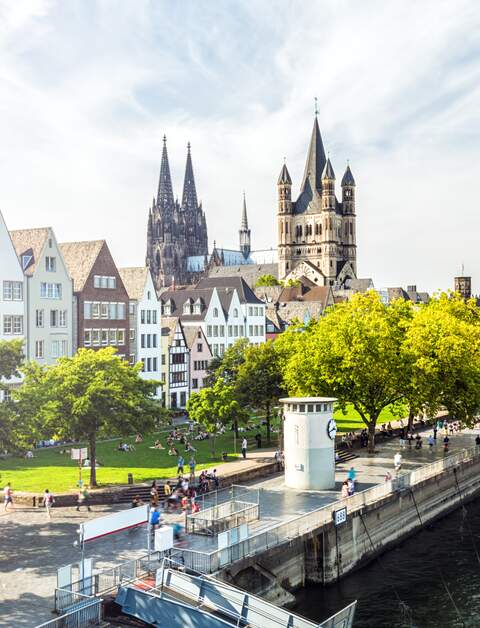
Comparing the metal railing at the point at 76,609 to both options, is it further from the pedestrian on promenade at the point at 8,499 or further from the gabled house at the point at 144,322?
the gabled house at the point at 144,322

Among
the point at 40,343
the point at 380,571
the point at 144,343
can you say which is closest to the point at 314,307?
the point at 144,343

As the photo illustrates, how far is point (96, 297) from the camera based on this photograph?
72625mm

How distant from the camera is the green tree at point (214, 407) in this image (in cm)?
5478

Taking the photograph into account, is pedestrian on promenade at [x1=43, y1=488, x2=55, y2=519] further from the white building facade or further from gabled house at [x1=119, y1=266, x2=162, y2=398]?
gabled house at [x1=119, y1=266, x2=162, y2=398]

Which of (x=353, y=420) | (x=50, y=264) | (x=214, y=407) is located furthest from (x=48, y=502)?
(x=353, y=420)

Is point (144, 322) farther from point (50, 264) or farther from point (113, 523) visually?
point (113, 523)

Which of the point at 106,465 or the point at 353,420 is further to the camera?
the point at 353,420

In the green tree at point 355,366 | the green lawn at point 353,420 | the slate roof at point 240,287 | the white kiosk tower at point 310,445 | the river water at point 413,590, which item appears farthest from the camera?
the slate roof at point 240,287

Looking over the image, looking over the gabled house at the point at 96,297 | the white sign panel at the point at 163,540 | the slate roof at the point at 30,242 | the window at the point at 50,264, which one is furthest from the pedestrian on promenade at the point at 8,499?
the gabled house at the point at 96,297

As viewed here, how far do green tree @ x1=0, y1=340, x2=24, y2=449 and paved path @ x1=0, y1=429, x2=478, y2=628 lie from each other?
3.88 m

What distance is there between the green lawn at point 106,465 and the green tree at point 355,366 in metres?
7.68

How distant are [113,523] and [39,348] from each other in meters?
39.1

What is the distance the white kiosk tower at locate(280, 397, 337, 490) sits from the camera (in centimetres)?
4291

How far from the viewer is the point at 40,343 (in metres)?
66.1
